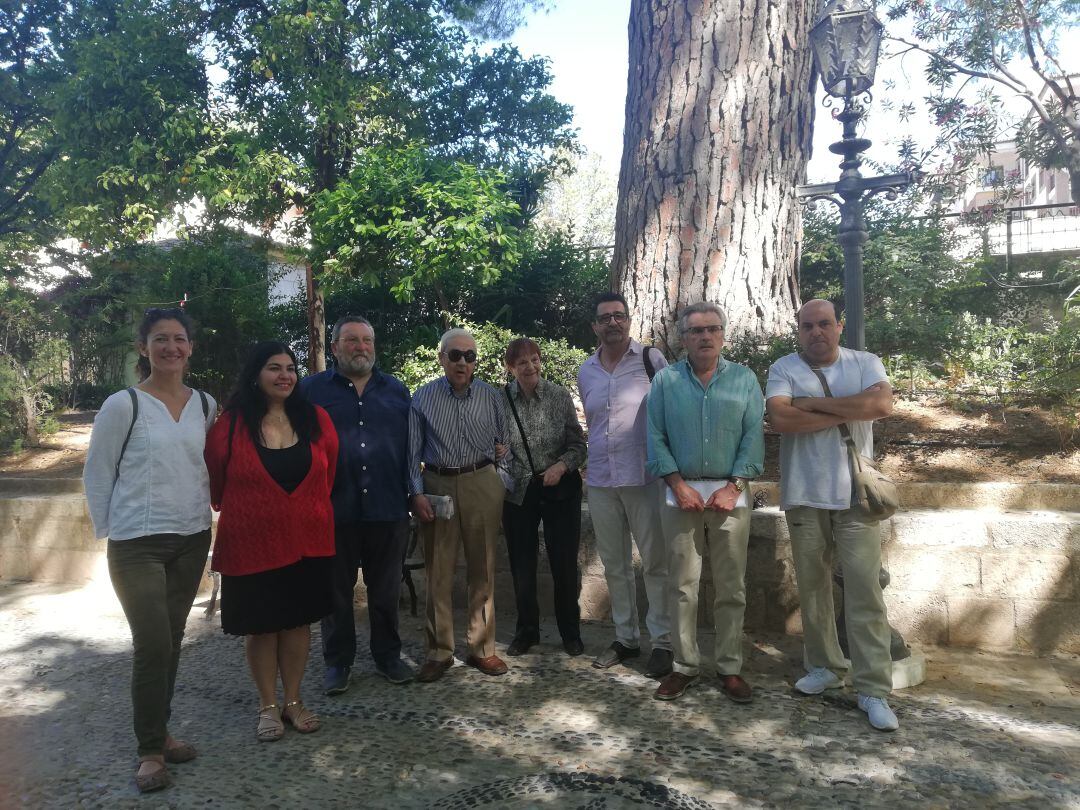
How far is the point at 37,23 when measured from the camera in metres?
14.2

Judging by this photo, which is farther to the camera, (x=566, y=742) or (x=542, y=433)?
(x=542, y=433)

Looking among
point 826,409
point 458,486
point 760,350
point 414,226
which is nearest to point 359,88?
point 414,226

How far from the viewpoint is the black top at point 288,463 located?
12.0ft

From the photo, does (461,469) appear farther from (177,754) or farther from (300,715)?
(177,754)

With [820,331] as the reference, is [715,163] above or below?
above

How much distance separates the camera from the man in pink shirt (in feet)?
14.8

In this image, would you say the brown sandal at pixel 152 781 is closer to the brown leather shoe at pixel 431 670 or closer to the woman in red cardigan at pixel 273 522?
the woman in red cardigan at pixel 273 522

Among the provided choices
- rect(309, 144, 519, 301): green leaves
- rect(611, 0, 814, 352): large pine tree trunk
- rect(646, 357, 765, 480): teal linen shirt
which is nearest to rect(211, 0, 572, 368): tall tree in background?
rect(309, 144, 519, 301): green leaves

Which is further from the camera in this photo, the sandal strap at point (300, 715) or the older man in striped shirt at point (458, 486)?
the older man in striped shirt at point (458, 486)

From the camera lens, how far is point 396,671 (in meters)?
4.48

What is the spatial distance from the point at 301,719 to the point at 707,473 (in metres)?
2.22

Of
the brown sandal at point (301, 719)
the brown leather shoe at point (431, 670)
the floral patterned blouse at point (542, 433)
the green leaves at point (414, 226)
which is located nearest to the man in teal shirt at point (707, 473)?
the floral patterned blouse at point (542, 433)

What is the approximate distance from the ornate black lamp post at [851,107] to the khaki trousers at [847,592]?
1163 mm

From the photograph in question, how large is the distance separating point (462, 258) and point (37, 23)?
11.2 metres
